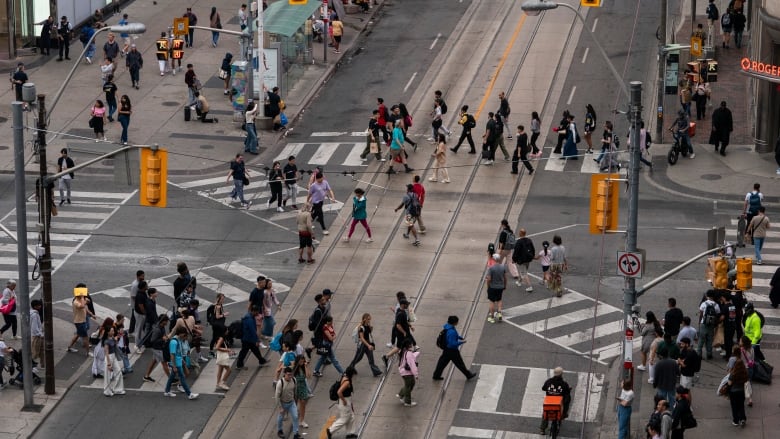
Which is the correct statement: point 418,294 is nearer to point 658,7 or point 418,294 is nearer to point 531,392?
point 531,392

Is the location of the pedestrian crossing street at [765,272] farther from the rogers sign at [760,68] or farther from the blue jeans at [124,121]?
the blue jeans at [124,121]

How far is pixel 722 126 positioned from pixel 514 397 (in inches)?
732

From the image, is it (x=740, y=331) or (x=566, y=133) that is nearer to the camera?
(x=740, y=331)

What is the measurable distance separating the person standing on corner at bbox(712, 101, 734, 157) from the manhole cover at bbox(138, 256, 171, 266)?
57.5 ft

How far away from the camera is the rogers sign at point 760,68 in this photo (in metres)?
46.7

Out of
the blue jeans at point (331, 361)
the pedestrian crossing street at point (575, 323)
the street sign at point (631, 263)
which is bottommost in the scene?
the pedestrian crossing street at point (575, 323)

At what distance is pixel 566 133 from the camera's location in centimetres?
4738

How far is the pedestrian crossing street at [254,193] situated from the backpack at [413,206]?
3562 mm

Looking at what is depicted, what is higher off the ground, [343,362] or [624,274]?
[624,274]

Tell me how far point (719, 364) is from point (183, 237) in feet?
47.8

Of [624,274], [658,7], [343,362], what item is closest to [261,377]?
[343,362]

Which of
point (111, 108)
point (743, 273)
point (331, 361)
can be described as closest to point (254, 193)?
point (111, 108)

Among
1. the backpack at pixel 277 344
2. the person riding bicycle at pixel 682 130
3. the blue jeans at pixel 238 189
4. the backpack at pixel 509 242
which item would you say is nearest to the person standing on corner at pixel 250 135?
the blue jeans at pixel 238 189

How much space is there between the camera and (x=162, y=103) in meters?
53.8
